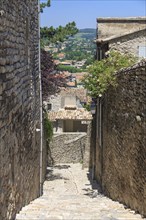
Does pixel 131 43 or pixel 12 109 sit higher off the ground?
pixel 131 43

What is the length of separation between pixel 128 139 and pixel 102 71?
4.23 m

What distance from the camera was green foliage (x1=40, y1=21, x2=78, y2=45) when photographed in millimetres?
20391

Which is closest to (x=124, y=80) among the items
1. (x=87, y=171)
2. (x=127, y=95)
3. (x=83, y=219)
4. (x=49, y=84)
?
(x=127, y=95)

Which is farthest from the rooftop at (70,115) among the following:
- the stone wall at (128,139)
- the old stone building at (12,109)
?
the old stone building at (12,109)

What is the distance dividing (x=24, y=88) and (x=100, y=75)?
4.82m

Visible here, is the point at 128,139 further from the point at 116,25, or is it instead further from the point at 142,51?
the point at 116,25

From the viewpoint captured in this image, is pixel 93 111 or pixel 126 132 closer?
pixel 126 132

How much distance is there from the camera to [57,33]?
811 inches

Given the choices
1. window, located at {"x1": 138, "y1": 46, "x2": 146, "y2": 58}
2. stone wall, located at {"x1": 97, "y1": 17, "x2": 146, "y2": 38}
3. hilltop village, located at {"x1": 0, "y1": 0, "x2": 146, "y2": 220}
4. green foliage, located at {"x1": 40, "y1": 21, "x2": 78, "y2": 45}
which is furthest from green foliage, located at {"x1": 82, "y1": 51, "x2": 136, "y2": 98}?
green foliage, located at {"x1": 40, "y1": 21, "x2": 78, "y2": 45}

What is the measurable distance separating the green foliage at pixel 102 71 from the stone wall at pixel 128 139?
0.39 m

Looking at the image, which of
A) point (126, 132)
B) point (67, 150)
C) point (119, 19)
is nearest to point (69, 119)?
point (67, 150)

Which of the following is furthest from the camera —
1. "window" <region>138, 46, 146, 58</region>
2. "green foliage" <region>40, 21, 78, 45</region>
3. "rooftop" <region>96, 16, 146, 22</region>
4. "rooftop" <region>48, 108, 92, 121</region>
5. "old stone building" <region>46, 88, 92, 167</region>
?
"rooftop" <region>48, 108, 92, 121</region>

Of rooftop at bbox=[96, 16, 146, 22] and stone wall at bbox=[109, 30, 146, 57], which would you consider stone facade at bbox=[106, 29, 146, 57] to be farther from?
rooftop at bbox=[96, 16, 146, 22]

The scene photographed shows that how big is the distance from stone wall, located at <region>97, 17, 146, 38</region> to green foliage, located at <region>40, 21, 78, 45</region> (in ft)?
6.87
